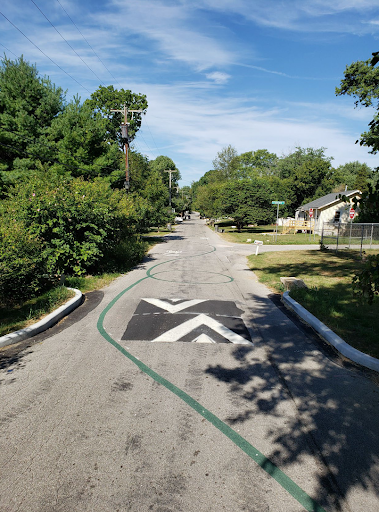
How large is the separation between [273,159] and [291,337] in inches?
4232

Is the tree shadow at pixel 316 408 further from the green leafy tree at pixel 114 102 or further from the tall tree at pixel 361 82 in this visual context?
the green leafy tree at pixel 114 102

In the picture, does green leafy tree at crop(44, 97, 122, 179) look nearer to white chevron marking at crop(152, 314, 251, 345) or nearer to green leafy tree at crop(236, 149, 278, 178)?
white chevron marking at crop(152, 314, 251, 345)

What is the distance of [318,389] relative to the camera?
14.7ft

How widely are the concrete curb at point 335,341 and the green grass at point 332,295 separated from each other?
19cm

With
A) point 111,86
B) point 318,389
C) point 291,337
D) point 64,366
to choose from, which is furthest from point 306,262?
point 111,86

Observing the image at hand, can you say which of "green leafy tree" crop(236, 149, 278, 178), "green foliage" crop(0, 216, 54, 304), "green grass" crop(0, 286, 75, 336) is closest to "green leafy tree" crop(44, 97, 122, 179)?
"green foliage" crop(0, 216, 54, 304)

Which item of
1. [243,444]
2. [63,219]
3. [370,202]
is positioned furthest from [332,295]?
[63,219]

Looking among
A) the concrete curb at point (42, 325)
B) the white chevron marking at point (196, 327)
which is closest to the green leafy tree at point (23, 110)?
the concrete curb at point (42, 325)

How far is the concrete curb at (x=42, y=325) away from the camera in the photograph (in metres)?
5.90

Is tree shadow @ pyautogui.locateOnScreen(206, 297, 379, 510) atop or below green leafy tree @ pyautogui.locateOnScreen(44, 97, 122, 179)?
Result: below

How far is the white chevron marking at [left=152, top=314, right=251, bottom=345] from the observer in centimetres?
635

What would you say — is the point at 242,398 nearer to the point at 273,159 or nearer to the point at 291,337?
the point at 291,337

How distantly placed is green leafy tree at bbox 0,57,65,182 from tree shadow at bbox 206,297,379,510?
23.3 meters

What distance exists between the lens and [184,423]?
12.1 feet
